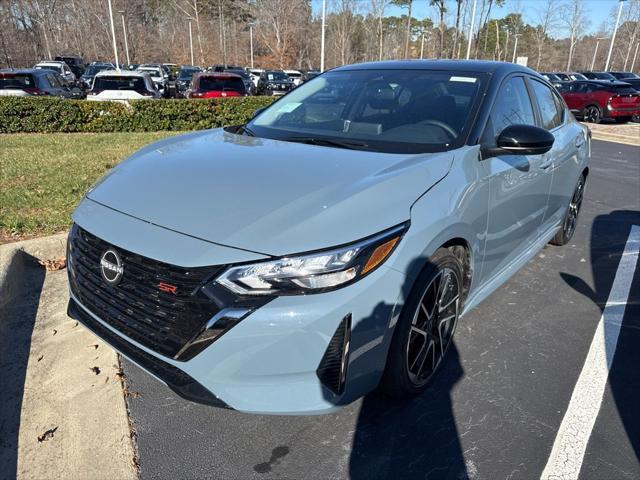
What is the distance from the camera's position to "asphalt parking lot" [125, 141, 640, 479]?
2221 millimetres

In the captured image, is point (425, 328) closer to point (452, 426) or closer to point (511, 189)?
point (452, 426)

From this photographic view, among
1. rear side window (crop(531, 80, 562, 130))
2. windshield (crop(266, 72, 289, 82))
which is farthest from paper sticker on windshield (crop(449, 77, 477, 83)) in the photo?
windshield (crop(266, 72, 289, 82))

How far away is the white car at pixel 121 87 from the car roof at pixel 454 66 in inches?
387

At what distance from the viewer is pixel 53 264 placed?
4145 millimetres

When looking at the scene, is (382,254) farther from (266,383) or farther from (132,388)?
(132,388)

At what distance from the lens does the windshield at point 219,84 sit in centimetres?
1422

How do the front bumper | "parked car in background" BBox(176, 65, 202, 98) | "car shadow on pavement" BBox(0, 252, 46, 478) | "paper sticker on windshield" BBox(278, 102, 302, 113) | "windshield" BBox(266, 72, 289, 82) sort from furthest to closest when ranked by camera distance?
"windshield" BBox(266, 72, 289, 82) → "parked car in background" BBox(176, 65, 202, 98) → "paper sticker on windshield" BBox(278, 102, 302, 113) → "car shadow on pavement" BBox(0, 252, 46, 478) → the front bumper

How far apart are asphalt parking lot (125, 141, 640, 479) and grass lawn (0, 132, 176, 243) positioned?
267cm

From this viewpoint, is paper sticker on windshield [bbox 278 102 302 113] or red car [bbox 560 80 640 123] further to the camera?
red car [bbox 560 80 640 123]

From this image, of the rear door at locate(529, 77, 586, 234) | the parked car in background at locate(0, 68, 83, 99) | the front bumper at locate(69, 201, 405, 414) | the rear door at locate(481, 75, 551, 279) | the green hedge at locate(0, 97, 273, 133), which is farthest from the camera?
the parked car in background at locate(0, 68, 83, 99)

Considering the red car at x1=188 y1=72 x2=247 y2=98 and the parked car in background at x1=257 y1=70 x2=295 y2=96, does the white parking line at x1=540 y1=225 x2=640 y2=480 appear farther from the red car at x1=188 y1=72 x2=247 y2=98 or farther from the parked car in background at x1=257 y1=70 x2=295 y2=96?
the parked car in background at x1=257 y1=70 x2=295 y2=96

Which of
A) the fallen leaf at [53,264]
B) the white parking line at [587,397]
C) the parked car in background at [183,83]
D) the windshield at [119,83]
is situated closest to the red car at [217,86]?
the windshield at [119,83]

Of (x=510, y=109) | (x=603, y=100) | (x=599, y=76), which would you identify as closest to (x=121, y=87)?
(x=510, y=109)

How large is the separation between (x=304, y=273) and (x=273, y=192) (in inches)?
20.3
